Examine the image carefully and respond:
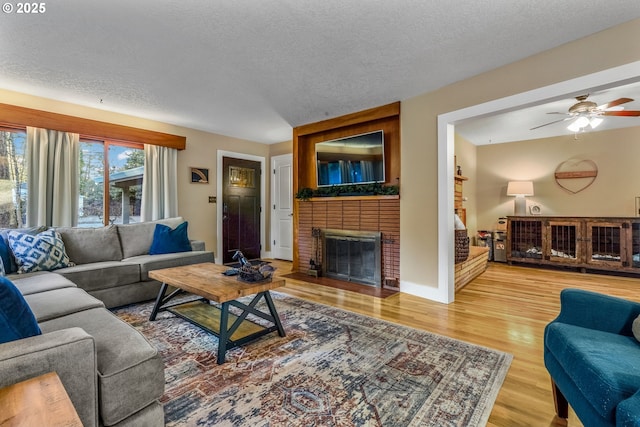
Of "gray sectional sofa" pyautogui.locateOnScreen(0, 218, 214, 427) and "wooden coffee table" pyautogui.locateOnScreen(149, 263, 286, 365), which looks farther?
"wooden coffee table" pyautogui.locateOnScreen(149, 263, 286, 365)

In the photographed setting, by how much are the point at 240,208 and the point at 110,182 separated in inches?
82.1

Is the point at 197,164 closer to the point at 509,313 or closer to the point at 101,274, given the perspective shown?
the point at 101,274

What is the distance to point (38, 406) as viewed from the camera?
65 centimetres

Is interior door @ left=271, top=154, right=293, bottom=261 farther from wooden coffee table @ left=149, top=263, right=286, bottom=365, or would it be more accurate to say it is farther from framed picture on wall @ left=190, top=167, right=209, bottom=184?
wooden coffee table @ left=149, top=263, right=286, bottom=365

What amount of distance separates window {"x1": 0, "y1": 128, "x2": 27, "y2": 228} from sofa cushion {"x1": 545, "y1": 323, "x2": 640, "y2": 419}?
16.3ft

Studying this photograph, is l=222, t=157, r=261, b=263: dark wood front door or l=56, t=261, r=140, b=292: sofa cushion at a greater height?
l=222, t=157, r=261, b=263: dark wood front door

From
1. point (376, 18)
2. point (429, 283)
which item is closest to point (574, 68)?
point (376, 18)

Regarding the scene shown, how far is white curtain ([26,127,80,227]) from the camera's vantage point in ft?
10.7

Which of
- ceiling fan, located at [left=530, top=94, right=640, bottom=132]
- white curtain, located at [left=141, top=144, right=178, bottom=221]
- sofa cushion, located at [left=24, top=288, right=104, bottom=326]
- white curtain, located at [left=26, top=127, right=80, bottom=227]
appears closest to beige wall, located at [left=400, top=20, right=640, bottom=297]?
ceiling fan, located at [left=530, top=94, right=640, bottom=132]

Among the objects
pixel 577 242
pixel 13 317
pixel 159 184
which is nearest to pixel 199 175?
pixel 159 184

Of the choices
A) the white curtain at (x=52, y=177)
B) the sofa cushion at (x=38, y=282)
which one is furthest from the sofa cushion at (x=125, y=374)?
the white curtain at (x=52, y=177)

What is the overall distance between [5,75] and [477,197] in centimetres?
722

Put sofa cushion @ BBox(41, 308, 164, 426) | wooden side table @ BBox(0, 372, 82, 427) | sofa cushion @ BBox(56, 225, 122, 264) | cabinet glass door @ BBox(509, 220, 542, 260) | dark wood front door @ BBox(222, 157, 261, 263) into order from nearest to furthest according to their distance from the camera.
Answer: wooden side table @ BBox(0, 372, 82, 427) < sofa cushion @ BBox(41, 308, 164, 426) < sofa cushion @ BBox(56, 225, 122, 264) < cabinet glass door @ BBox(509, 220, 542, 260) < dark wood front door @ BBox(222, 157, 261, 263)

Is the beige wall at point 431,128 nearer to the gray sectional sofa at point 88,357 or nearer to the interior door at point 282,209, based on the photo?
the interior door at point 282,209
